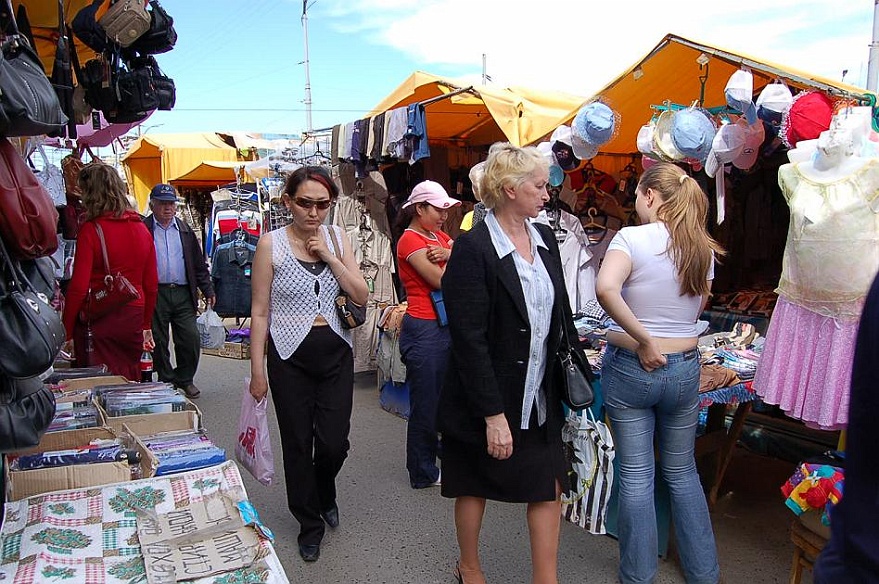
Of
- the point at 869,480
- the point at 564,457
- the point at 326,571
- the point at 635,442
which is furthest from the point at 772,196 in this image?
the point at 869,480

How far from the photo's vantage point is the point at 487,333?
2326mm

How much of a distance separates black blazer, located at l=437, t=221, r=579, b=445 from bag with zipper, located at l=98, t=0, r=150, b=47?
213 cm

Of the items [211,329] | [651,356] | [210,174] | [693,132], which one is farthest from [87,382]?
[210,174]

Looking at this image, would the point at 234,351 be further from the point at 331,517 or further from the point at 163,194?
the point at 331,517

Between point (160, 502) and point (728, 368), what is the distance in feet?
8.85

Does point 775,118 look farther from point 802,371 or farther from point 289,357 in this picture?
point 289,357

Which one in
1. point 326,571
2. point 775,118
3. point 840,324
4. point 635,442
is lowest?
point 326,571

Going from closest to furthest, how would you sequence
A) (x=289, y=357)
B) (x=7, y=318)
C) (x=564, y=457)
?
(x=7, y=318)
(x=564, y=457)
(x=289, y=357)

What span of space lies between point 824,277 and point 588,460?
3.96 ft

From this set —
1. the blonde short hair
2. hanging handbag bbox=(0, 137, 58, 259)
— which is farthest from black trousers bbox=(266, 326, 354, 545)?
hanging handbag bbox=(0, 137, 58, 259)

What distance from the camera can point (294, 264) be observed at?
9.86 ft

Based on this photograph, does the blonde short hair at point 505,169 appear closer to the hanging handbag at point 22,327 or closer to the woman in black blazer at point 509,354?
the woman in black blazer at point 509,354

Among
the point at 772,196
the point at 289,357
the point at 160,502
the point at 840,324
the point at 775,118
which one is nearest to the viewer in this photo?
the point at 160,502

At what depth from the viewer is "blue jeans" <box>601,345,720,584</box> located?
2.69 meters
